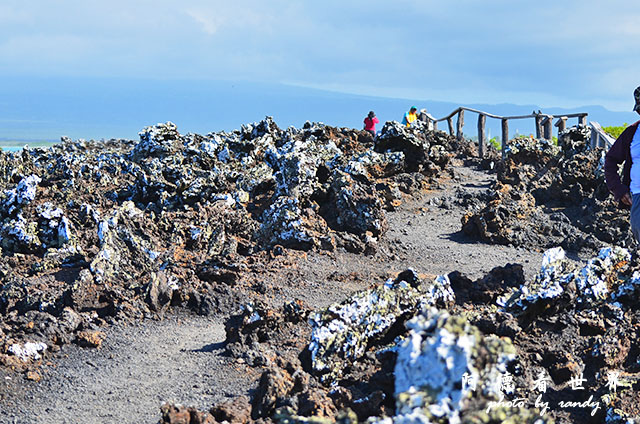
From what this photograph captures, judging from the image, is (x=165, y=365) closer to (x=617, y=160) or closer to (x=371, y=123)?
(x=617, y=160)

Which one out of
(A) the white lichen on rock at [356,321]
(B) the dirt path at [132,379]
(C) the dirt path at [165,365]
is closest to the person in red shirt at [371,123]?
(C) the dirt path at [165,365]

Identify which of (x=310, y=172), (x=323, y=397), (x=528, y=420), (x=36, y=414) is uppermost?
(x=310, y=172)

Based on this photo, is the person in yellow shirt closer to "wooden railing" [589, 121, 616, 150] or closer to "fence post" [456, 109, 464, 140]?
"fence post" [456, 109, 464, 140]

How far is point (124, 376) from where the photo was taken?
190 inches

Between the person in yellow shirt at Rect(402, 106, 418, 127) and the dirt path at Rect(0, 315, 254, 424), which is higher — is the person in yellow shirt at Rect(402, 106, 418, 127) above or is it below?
above

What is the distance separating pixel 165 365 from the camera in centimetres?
500

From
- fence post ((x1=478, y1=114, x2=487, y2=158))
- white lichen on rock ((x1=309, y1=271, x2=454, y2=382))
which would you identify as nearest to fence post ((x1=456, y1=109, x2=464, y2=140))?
fence post ((x1=478, y1=114, x2=487, y2=158))

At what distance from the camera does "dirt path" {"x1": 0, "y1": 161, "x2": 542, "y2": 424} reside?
4.37m

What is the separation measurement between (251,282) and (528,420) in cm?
456

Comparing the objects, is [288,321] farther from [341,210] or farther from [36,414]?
[341,210]

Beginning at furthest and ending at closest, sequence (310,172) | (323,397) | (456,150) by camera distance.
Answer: (456,150) → (310,172) → (323,397)

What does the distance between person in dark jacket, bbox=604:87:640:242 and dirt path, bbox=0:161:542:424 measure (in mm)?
2561

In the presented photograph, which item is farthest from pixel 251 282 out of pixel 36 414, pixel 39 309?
pixel 36 414

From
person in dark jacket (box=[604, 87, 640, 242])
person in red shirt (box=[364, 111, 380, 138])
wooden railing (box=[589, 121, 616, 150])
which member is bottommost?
person in dark jacket (box=[604, 87, 640, 242])
